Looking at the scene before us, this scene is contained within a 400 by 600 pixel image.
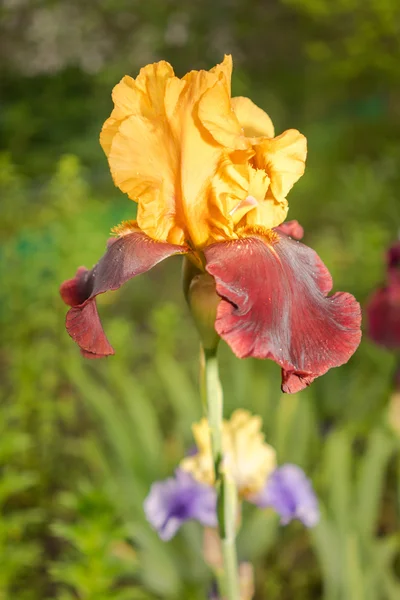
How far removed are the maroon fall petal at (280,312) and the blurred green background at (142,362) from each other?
21.2 inches

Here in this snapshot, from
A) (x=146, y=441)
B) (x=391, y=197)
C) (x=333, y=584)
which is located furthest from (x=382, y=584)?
(x=391, y=197)

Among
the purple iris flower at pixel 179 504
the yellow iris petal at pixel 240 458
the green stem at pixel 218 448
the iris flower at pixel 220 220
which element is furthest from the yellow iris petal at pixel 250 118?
the purple iris flower at pixel 179 504

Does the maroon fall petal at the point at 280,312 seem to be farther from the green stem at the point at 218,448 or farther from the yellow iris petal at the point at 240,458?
the yellow iris petal at the point at 240,458

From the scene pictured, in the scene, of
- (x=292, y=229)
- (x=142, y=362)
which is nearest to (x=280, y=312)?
(x=292, y=229)

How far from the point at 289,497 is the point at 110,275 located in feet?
2.02

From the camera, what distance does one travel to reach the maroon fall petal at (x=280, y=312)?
0.52 m

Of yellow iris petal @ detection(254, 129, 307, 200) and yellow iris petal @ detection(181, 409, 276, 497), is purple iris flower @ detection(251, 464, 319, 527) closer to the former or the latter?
yellow iris petal @ detection(181, 409, 276, 497)

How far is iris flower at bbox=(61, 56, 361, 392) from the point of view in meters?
0.54

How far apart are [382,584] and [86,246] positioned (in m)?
1.36

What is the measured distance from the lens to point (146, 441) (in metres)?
1.57

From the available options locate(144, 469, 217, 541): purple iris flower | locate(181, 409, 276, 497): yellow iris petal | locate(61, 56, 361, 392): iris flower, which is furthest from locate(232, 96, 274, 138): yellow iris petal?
locate(144, 469, 217, 541): purple iris flower

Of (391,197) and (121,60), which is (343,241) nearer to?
(391,197)

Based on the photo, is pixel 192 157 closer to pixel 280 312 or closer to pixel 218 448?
pixel 280 312

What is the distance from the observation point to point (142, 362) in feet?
9.86
